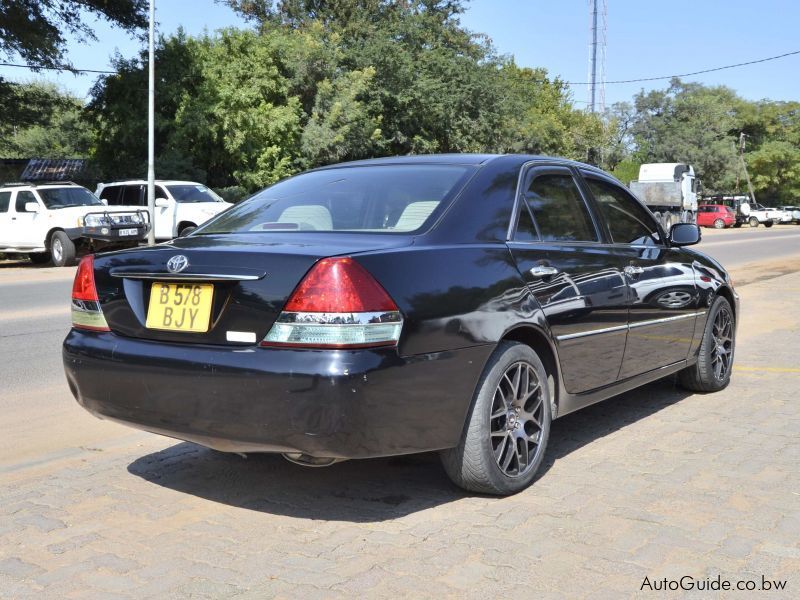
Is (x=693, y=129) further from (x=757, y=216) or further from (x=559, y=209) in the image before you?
(x=559, y=209)

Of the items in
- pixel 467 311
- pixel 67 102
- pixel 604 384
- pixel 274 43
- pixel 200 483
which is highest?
pixel 274 43

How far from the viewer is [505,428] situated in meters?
3.99

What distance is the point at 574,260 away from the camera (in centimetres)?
454

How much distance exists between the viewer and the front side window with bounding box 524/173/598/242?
14.8 ft

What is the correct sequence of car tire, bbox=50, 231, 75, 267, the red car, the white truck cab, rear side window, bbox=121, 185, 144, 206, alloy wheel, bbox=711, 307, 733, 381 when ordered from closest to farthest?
alloy wheel, bbox=711, 307, 733, 381 → car tire, bbox=50, 231, 75, 267 → rear side window, bbox=121, 185, 144, 206 → the white truck cab → the red car

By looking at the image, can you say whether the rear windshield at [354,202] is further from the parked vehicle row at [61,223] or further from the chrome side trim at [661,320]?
the parked vehicle row at [61,223]

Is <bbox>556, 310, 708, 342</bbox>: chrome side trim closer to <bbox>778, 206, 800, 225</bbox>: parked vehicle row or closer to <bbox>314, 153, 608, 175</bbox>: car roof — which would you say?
<bbox>314, 153, 608, 175</bbox>: car roof

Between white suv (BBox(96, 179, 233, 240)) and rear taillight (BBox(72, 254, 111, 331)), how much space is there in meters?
19.1

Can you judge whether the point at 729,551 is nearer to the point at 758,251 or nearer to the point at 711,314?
the point at 711,314

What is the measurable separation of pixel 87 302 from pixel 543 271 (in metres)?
2.09

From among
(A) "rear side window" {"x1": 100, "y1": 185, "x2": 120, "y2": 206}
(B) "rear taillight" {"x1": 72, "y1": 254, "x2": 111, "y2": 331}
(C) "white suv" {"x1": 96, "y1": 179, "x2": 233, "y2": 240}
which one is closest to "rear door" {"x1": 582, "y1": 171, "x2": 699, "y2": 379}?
(B) "rear taillight" {"x1": 72, "y1": 254, "x2": 111, "y2": 331}

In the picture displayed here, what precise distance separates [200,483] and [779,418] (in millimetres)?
3552

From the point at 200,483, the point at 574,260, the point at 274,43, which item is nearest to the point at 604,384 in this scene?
the point at 574,260

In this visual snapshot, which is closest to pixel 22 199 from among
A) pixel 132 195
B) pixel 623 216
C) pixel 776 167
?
pixel 132 195
